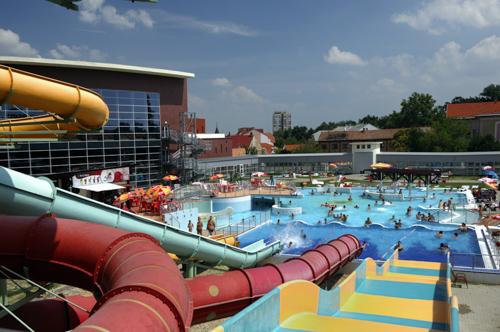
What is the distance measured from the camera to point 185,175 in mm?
42125

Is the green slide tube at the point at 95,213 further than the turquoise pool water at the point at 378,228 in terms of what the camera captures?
No

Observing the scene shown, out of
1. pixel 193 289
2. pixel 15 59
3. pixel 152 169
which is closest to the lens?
pixel 193 289

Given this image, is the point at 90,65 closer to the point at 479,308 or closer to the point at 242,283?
the point at 242,283

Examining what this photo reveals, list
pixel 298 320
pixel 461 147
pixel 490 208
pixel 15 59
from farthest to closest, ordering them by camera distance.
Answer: pixel 461 147, pixel 15 59, pixel 490 208, pixel 298 320

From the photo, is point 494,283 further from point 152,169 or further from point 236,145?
point 236,145

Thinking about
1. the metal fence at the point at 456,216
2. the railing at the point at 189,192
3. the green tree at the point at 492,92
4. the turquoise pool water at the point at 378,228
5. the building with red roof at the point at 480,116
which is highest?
the green tree at the point at 492,92

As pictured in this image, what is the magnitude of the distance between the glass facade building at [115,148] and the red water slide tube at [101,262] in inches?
1028

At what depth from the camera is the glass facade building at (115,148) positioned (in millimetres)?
32250

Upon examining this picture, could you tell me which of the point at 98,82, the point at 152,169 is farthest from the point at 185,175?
the point at 98,82

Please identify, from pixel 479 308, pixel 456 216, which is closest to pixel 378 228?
pixel 456 216

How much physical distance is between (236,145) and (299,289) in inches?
3300

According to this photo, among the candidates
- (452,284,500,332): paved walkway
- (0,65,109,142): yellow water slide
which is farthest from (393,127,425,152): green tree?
(0,65,109,142): yellow water slide

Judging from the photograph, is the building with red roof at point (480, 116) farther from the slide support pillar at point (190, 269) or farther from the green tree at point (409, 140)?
the slide support pillar at point (190, 269)

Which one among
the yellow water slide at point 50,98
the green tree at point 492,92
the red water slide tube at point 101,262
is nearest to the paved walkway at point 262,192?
the yellow water slide at point 50,98
